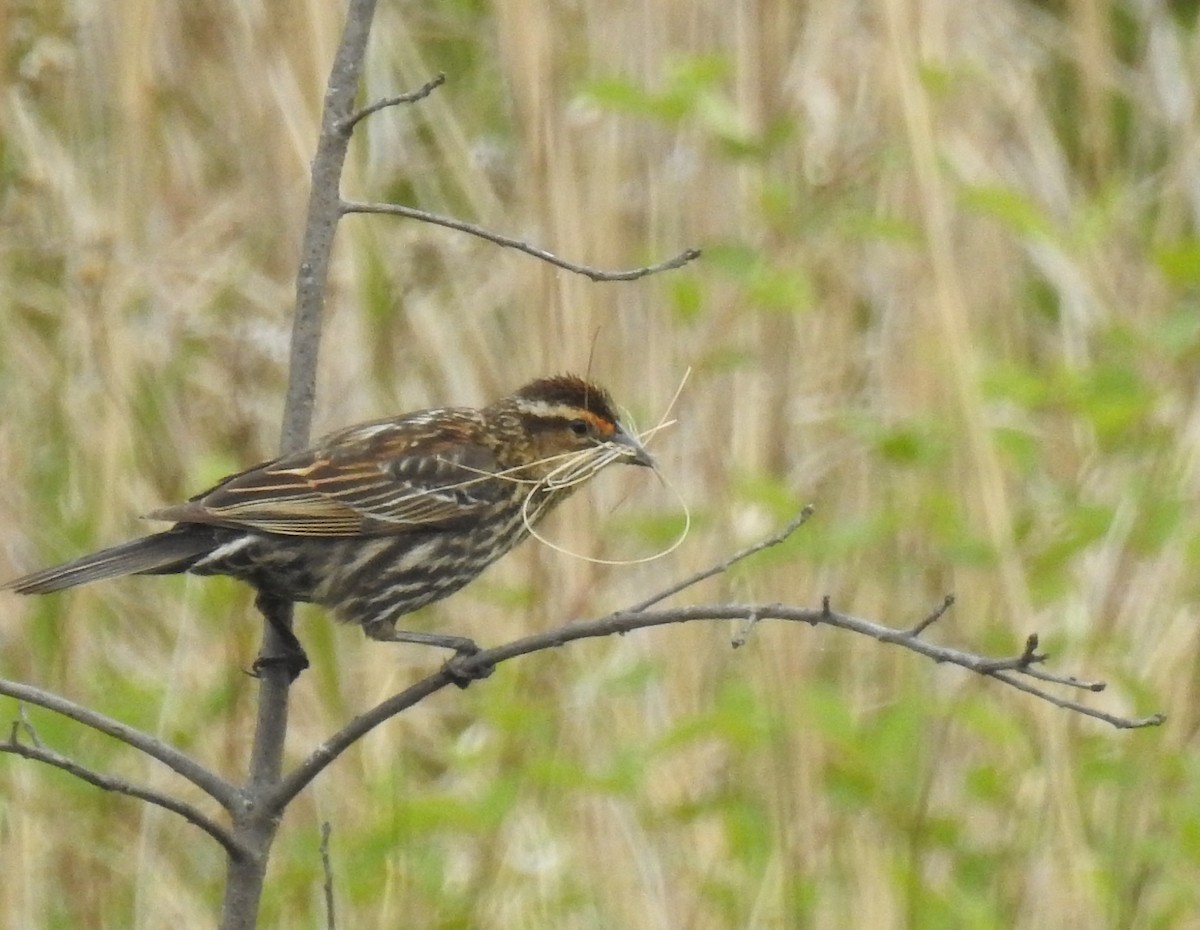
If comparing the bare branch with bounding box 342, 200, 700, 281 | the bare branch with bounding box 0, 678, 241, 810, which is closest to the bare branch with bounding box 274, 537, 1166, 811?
the bare branch with bounding box 0, 678, 241, 810

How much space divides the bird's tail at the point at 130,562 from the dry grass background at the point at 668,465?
75 centimetres

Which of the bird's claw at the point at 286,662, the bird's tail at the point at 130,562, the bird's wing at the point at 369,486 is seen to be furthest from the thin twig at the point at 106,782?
the bird's wing at the point at 369,486

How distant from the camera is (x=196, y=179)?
6.47 m

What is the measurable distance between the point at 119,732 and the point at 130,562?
1104 mm

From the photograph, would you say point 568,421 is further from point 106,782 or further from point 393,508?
point 106,782

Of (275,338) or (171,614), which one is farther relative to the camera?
(171,614)

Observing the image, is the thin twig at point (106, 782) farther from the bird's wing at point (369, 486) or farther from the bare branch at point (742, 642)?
the bird's wing at point (369, 486)

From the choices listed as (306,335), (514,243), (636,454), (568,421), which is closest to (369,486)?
(568,421)

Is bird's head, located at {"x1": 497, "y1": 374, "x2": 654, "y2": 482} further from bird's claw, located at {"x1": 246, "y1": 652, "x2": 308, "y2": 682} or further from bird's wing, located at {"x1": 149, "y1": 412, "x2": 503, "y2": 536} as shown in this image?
bird's claw, located at {"x1": 246, "y1": 652, "x2": 308, "y2": 682}

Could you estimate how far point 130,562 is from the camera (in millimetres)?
3615

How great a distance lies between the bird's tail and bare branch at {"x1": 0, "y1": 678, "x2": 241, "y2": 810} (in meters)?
0.73

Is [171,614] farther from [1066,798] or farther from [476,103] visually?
[1066,798]

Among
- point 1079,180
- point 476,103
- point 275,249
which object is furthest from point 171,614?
point 1079,180

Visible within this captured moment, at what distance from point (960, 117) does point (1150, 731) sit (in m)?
2.19
